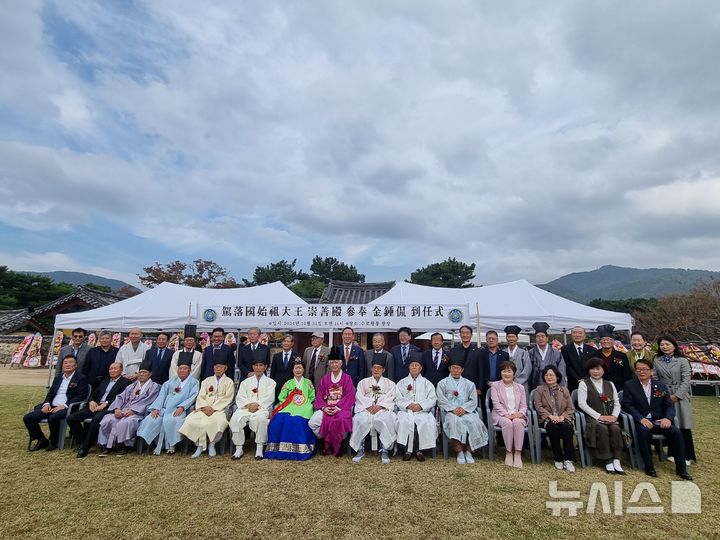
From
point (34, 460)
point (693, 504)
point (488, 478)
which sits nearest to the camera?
point (693, 504)

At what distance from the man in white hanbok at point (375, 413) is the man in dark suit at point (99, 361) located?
389cm

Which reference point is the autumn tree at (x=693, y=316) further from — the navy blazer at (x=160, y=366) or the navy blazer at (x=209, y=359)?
the navy blazer at (x=160, y=366)

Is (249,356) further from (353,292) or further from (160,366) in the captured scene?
(353,292)

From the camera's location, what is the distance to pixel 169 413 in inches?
212

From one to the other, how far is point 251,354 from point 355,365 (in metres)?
1.74

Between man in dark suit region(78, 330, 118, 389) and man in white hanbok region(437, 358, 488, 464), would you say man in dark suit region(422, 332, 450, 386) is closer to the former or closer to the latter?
man in white hanbok region(437, 358, 488, 464)

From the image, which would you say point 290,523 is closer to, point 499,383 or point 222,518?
point 222,518

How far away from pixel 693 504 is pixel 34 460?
6.95 meters

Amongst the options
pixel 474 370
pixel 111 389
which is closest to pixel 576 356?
pixel 474 370

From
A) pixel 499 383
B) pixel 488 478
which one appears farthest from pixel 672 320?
pixel 488 478

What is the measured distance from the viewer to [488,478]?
14.0 ft

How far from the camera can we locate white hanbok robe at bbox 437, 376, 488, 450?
4.95m

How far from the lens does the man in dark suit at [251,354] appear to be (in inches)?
252

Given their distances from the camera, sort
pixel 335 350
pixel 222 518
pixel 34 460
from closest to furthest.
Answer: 1. pixel 222 518
2. pixel 34 460
3. pixel 335 350
